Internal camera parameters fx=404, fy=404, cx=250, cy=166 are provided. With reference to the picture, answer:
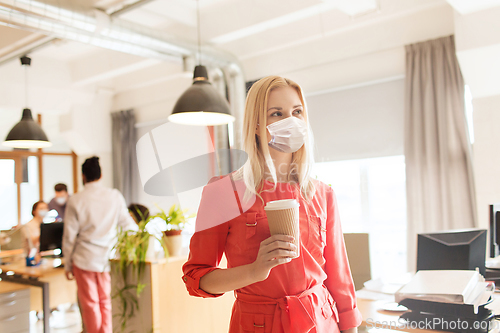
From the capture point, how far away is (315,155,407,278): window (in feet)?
14.4

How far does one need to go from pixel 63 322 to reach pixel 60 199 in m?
1.79

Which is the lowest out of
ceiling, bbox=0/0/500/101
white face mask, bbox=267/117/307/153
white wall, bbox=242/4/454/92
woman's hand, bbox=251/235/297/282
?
woman's hand, bbox=251/235/297/282

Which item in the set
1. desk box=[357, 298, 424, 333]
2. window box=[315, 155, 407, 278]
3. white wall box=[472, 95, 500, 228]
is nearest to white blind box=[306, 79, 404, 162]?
window box=[315, 155, 407, 278]

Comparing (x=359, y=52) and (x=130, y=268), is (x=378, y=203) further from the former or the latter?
(x=130, y=268)

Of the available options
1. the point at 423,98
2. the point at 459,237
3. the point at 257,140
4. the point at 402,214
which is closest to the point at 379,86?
the point at 423,98

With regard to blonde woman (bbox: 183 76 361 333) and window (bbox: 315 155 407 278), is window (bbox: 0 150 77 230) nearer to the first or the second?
window (bbox: 315 155 407 278)

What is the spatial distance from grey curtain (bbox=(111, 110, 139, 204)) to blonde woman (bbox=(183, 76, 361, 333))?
19.1 feet

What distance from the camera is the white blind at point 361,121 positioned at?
435 cm

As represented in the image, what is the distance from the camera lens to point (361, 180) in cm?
461

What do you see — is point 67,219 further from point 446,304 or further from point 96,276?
point 446,304

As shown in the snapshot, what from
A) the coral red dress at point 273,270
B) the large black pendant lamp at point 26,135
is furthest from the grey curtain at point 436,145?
the large black pendant lamp at point 26,135

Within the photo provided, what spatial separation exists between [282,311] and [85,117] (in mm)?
6628

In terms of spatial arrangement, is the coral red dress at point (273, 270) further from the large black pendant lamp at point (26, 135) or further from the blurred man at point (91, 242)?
the large black pendant lamp at point (26, 135)

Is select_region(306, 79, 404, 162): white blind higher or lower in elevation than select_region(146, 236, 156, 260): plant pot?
higher
